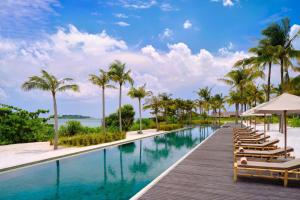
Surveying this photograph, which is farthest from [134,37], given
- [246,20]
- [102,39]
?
[246,20]

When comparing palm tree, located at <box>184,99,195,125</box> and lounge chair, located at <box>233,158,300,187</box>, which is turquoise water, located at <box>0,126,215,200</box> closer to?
lounge chair, located at <box>233,158,300,187</box>

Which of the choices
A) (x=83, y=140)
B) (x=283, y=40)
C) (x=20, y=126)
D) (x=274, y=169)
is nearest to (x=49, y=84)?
(x=83, y=140)

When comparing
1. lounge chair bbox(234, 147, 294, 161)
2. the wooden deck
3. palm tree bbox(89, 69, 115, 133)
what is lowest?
the wooden deck

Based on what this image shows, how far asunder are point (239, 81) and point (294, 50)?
15087 mm

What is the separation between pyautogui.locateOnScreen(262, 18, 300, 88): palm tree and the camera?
20875 mm

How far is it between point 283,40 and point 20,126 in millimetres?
22234

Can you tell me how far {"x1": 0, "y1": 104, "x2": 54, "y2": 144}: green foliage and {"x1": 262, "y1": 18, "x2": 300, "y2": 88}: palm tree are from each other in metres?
19.7

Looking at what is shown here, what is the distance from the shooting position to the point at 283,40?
71.9 feet

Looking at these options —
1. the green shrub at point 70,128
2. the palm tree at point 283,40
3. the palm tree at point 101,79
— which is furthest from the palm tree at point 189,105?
the green shrub at point 70,128

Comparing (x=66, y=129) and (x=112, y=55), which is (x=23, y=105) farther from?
(x=112, y=55)

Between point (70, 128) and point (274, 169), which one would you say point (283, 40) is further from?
point (70, 128)

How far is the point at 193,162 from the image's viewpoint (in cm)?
907

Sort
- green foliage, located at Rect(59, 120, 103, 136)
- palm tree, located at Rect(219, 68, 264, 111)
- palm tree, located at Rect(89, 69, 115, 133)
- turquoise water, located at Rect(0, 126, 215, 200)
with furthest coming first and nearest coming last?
palm tree, located at Rect(219, 68, 264, 111)
green foliage, located at Rect(59, 120, 103, 136)
palm tree, located at Rect(89, 69, 115, 133)
turquoise water, located at Rect(0, 126, 215, 200)

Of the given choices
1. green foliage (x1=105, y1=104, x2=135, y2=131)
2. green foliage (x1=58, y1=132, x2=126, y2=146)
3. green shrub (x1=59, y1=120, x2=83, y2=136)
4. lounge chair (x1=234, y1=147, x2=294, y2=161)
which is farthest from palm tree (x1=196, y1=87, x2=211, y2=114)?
lounge chair (x1=234, y1=147, x2=294, y2=161)
